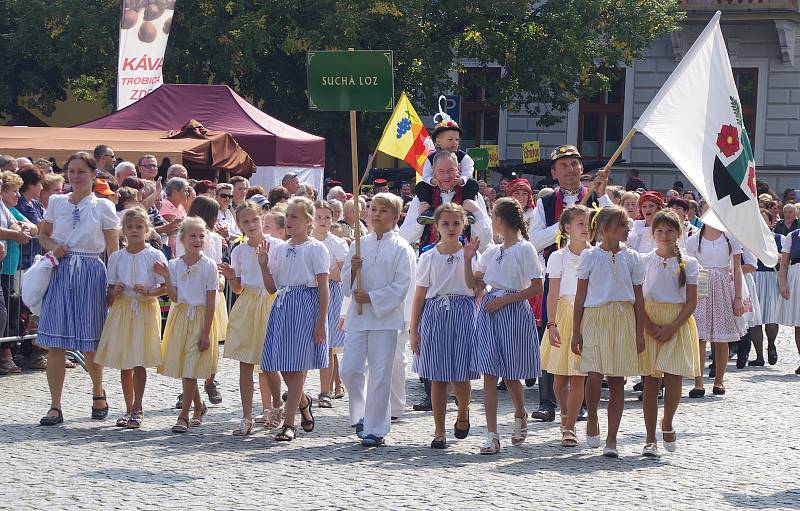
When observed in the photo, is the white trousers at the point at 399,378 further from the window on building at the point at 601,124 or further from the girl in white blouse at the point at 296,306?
the window on building at the point at 601,124

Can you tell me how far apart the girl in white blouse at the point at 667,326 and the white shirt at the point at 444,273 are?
3.89ft

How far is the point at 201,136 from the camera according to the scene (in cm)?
2100

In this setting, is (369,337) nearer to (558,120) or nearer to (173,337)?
(173,337)

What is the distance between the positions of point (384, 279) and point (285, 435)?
3.94 feet

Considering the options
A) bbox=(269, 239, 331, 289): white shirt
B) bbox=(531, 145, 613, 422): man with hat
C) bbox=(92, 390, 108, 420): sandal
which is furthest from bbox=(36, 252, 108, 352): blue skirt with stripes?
bbox=(531, 145, 613, 422): man with hat

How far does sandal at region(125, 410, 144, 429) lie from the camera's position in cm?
1006

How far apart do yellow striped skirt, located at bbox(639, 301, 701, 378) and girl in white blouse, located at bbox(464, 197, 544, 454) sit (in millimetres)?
712

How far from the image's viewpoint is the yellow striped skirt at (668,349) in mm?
9461

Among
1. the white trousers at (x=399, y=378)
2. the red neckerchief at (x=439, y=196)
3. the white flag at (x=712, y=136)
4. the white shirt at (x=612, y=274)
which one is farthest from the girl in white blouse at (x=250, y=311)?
the white flag at (x=712, y=136)

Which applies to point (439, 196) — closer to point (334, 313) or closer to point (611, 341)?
point (334, 313)

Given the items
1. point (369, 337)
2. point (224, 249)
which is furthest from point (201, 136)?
point (369, 337)

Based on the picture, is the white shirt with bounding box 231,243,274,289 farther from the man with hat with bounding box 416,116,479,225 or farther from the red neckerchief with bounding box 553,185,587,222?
the red neckerchief with bounding box 553,185,587,222

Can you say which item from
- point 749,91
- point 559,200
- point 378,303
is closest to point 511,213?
point 378,303

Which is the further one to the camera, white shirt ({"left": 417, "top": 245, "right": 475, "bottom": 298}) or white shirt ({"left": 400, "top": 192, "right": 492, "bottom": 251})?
white shirt ({"left": 400, "top": 192, "right": 492, "bottom": 251})
